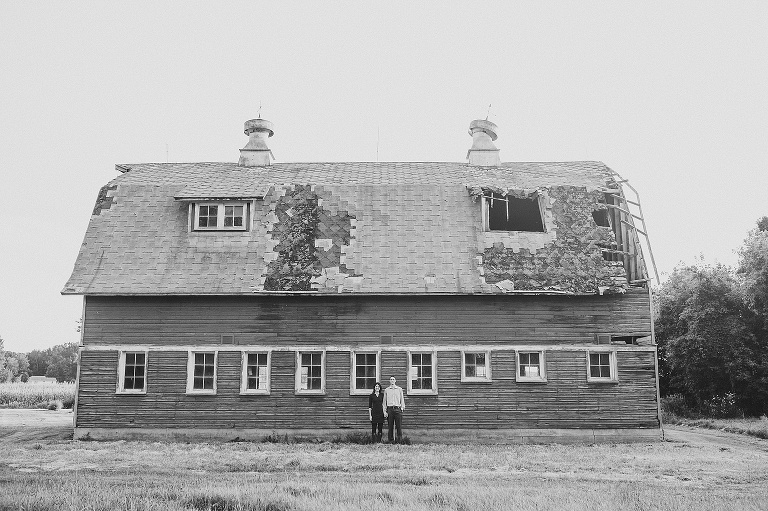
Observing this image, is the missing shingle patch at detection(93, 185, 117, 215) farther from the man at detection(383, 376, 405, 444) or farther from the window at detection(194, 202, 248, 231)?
the man at detection(383, 376, 405, 444)

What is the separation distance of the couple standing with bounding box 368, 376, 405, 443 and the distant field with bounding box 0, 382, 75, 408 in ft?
74.8

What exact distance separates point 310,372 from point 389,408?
2.77 m

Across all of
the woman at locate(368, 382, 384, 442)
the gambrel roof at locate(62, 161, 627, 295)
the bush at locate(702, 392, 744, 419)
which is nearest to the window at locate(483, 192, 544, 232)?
the gambrel roof at locate(62, 161, 627, 295)

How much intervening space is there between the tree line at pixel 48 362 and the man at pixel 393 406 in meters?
78.3

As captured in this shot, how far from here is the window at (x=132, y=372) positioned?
21.7 metres

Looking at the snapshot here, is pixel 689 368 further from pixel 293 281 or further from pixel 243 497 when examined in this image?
pixel 243 497

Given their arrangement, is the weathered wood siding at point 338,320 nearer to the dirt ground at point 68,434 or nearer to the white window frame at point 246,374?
the white window frame at point 246,374

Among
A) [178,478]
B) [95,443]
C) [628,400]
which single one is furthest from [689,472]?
[95,443]

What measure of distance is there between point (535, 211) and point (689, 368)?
12528mm

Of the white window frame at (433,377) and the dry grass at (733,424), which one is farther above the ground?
the white window frame at (433,377)

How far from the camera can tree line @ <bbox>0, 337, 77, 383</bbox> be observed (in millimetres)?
93812

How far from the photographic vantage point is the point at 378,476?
1500 cm

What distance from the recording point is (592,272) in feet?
73.2

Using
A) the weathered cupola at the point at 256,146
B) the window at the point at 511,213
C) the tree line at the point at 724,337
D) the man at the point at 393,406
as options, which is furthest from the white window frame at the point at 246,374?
the tree line at the point at 724,337
